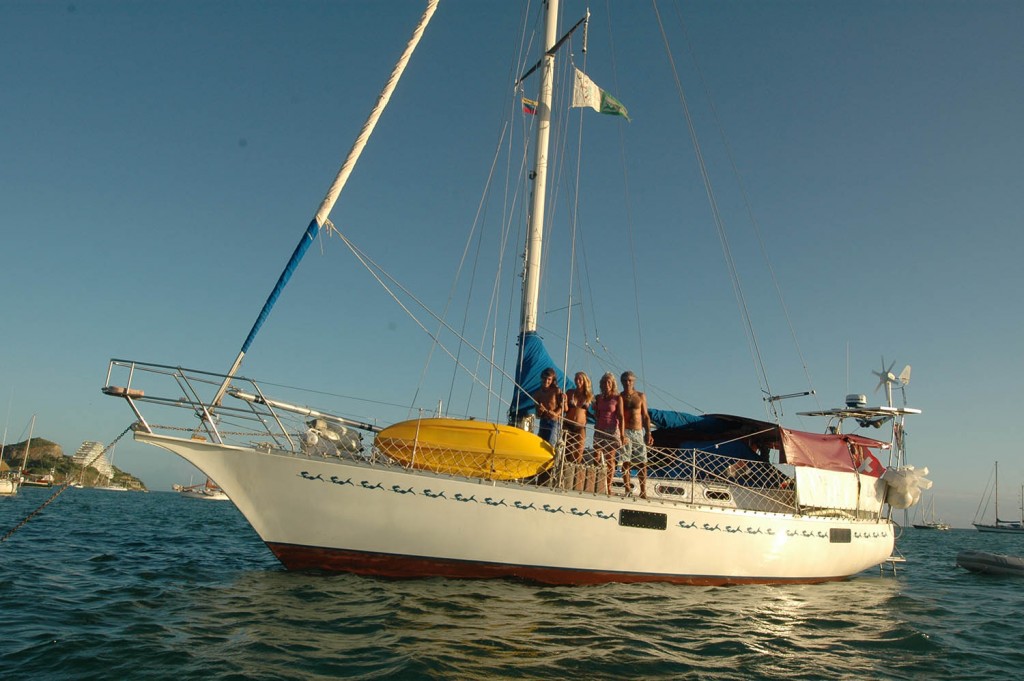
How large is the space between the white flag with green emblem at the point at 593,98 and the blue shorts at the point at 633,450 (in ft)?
29.7

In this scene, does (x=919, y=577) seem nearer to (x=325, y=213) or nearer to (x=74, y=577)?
(x=325, y=213)

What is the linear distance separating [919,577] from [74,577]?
1948 centimetres

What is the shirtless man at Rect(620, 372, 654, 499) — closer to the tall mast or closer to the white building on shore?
the tall mast

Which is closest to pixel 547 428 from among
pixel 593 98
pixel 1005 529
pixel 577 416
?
pixel 577 416

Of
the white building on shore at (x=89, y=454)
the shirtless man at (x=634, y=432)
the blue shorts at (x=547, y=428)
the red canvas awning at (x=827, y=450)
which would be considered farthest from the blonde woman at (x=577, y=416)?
the white building on shore at (x=89, y=454)

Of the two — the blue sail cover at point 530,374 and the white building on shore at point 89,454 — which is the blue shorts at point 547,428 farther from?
the white building on shore at point 89,454

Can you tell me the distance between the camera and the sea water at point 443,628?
5590 millimetres

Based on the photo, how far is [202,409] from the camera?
380 inches

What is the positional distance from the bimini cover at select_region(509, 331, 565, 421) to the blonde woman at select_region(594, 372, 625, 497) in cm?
117

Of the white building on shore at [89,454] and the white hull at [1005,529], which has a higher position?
the white building on shore at [89,454]

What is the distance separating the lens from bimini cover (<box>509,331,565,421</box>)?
12.8 m

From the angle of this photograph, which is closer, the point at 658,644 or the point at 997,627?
the point at 658,644

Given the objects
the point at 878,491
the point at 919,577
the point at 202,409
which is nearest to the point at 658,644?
the point at 202,409

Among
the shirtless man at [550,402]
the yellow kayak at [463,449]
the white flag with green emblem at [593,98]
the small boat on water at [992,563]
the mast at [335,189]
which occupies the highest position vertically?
the white flag with green emblem at [593,98]
